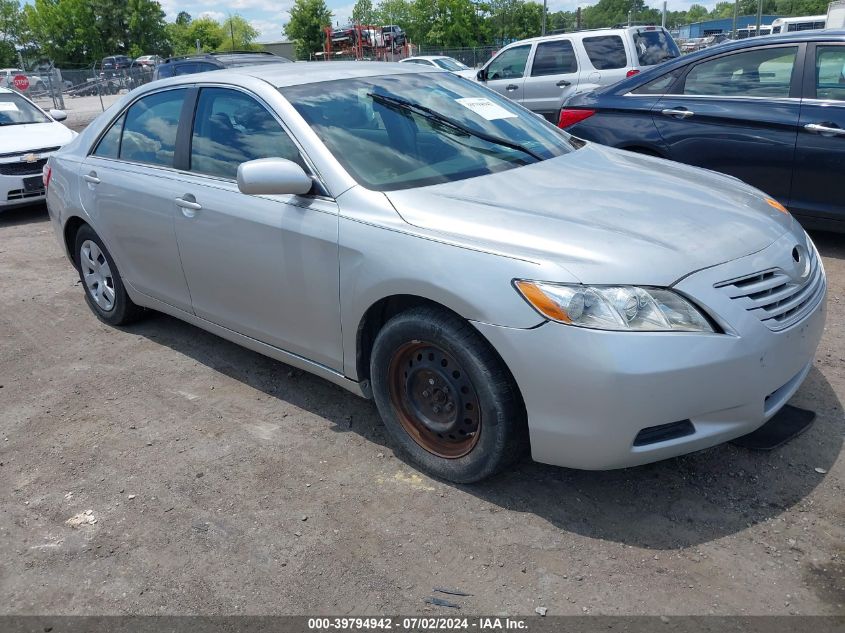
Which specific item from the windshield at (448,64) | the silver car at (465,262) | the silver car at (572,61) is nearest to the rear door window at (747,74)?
the silver car at (465,262)

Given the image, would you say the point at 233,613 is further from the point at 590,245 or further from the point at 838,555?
the point at 838,555

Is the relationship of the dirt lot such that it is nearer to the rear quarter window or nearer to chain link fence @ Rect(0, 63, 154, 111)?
the rear quarter window

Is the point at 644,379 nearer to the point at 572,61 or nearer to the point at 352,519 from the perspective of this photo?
the point at 352,519

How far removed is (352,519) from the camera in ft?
9.84

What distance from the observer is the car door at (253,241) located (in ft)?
10.9

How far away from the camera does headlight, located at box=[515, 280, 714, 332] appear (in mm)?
2547

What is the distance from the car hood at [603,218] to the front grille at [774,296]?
0.38ft

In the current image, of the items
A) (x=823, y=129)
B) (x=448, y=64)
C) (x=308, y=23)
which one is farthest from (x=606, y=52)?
(x=308, y=23)

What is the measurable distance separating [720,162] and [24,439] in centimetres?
523

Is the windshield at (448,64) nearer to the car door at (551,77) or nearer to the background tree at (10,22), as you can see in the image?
the car door at (551,77)

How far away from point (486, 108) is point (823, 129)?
2938mm

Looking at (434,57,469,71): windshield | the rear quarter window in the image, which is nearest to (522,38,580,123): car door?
the rear quarter window

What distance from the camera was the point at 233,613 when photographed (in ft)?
8.37

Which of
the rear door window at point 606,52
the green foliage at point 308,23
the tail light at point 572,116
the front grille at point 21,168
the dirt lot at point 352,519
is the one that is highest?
the green foliage at point 308,23
